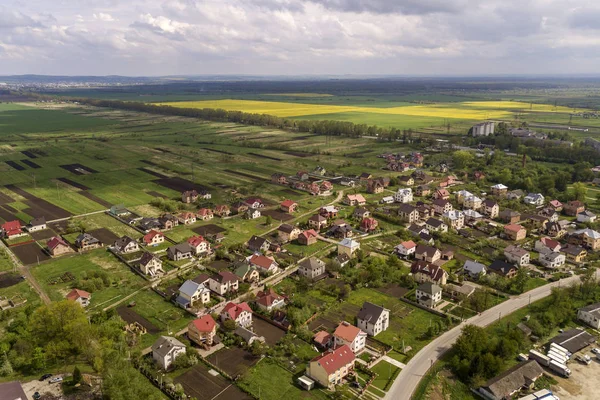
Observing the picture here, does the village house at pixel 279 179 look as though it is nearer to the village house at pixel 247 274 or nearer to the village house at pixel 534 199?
the village house at pixel 247 274

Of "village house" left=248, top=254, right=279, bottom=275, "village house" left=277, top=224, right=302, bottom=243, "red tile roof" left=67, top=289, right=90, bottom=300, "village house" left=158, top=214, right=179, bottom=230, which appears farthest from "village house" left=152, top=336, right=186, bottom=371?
"village house" left=158, top=214, right=179, bottom=230

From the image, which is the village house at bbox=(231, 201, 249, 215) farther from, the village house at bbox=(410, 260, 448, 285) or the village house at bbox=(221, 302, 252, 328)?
the village house at bbox=(410, 260, 448, 285)

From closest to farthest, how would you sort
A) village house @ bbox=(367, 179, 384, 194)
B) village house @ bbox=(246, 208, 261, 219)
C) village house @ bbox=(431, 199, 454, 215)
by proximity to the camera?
village house @ bbox=(246, 208, 261, 219) → village house @ bbox=(431, 199, 454, 215) → village house @ bbox=(367, 179, 384, 194)

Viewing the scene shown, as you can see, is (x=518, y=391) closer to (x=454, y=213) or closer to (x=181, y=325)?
(x=181, y=325)

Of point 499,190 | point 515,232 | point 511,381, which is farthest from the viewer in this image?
point 499,190

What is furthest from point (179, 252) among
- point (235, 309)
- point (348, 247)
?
point (348, 247)

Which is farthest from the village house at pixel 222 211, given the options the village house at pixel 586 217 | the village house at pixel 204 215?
the village house at pixel 586 217

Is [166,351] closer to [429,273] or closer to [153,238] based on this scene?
[153,238]
